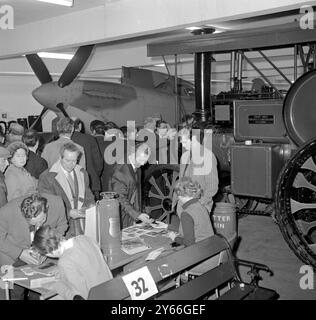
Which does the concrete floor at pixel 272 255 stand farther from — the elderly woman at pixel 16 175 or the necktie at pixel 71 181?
the elderly woman at pixel 16 175

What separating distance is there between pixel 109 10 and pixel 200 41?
1625mm

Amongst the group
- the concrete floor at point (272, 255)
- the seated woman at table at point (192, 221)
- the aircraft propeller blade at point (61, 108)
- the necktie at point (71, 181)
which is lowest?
the concrete floor at point (272, 255)

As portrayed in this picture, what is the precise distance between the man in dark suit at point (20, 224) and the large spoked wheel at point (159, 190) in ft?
10.6

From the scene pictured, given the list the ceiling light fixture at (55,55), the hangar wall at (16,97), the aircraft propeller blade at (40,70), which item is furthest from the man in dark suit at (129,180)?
the hangar wall at (16,97)

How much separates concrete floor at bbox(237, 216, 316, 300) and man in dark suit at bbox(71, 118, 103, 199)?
2.03 m

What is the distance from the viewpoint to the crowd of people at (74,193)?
2756mm

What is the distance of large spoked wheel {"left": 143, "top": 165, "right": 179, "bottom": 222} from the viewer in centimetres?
648

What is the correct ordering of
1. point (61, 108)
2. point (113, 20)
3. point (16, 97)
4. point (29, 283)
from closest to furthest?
point (29, 283), point (113, 20), point (61, 108), point (16, 97)

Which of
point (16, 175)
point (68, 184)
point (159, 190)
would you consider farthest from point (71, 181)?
point (159, 190)

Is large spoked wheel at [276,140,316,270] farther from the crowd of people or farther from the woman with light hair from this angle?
the woman with light hair

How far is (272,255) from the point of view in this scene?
18.0ft

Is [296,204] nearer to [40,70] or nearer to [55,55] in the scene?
[40,70]

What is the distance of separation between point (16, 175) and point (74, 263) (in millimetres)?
1880
